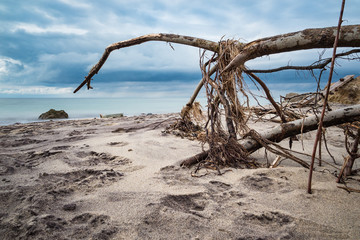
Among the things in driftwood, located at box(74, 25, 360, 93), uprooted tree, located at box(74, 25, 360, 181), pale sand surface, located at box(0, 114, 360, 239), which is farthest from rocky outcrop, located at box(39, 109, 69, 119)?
driftwood, located at box(74, 25, 360, 93)

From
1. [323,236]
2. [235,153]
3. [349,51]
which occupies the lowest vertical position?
[323,236]

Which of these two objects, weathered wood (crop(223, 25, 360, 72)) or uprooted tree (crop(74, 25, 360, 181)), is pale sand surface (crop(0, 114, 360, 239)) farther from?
weathered wood (crop(223, 25, 360, 72))

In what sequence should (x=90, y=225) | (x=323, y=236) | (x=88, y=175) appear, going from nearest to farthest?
(x=323, y=236) < (x=90, y=225) < (x=88, y=175)

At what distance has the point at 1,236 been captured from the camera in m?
1.44

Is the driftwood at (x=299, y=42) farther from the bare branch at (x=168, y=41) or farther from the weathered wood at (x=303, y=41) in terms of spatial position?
the bare branch at (x=168, y=41)

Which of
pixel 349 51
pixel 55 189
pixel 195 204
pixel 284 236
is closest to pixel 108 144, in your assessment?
pixel 55 189

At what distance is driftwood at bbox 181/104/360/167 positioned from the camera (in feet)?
7.57

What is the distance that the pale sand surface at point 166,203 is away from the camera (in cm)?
147

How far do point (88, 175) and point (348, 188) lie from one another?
259cm

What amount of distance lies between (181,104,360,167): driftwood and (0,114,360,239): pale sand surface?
0.38 meters

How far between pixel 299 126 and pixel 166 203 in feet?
5.95

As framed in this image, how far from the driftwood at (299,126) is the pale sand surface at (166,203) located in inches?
14.9

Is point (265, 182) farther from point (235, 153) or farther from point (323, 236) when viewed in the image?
point (323, 236)

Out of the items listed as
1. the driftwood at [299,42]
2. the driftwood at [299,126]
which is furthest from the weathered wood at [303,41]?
the driftwood at [299,126]
